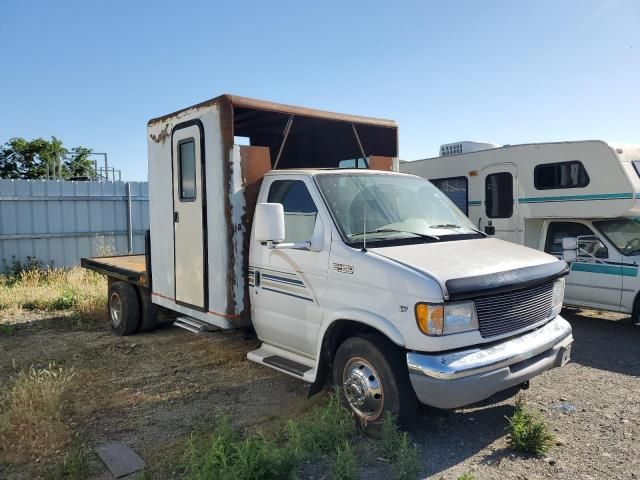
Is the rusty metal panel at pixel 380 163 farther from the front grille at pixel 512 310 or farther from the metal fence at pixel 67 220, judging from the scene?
the metal fence at pixel 67 220

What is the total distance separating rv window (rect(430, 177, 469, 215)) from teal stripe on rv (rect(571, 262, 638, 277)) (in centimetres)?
247

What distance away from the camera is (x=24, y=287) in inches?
443

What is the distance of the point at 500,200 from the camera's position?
380 inches

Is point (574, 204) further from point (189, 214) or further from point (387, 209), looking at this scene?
point (189, 214)

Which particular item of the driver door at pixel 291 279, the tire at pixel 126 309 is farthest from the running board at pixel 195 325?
the tire at pixel 126 309

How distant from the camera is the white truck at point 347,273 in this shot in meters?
3.83

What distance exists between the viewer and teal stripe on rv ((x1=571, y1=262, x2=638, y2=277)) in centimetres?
768

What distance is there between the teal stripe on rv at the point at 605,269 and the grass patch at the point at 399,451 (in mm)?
5248

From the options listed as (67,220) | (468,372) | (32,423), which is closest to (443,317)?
(468,372)

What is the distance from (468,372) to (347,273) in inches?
46.2

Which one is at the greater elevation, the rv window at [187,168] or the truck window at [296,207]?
the rv window at [187,168]

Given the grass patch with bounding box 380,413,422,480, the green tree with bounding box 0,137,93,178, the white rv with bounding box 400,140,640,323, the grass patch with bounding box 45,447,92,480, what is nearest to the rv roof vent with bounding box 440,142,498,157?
the white rv with bounding box 400,140,640,323

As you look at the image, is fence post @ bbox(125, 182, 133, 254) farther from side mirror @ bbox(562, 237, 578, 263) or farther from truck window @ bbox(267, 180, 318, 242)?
side mirror @ bbox(562, 237, 578, 263)

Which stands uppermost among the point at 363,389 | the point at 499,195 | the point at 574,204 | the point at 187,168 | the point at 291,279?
the point at 187,168
